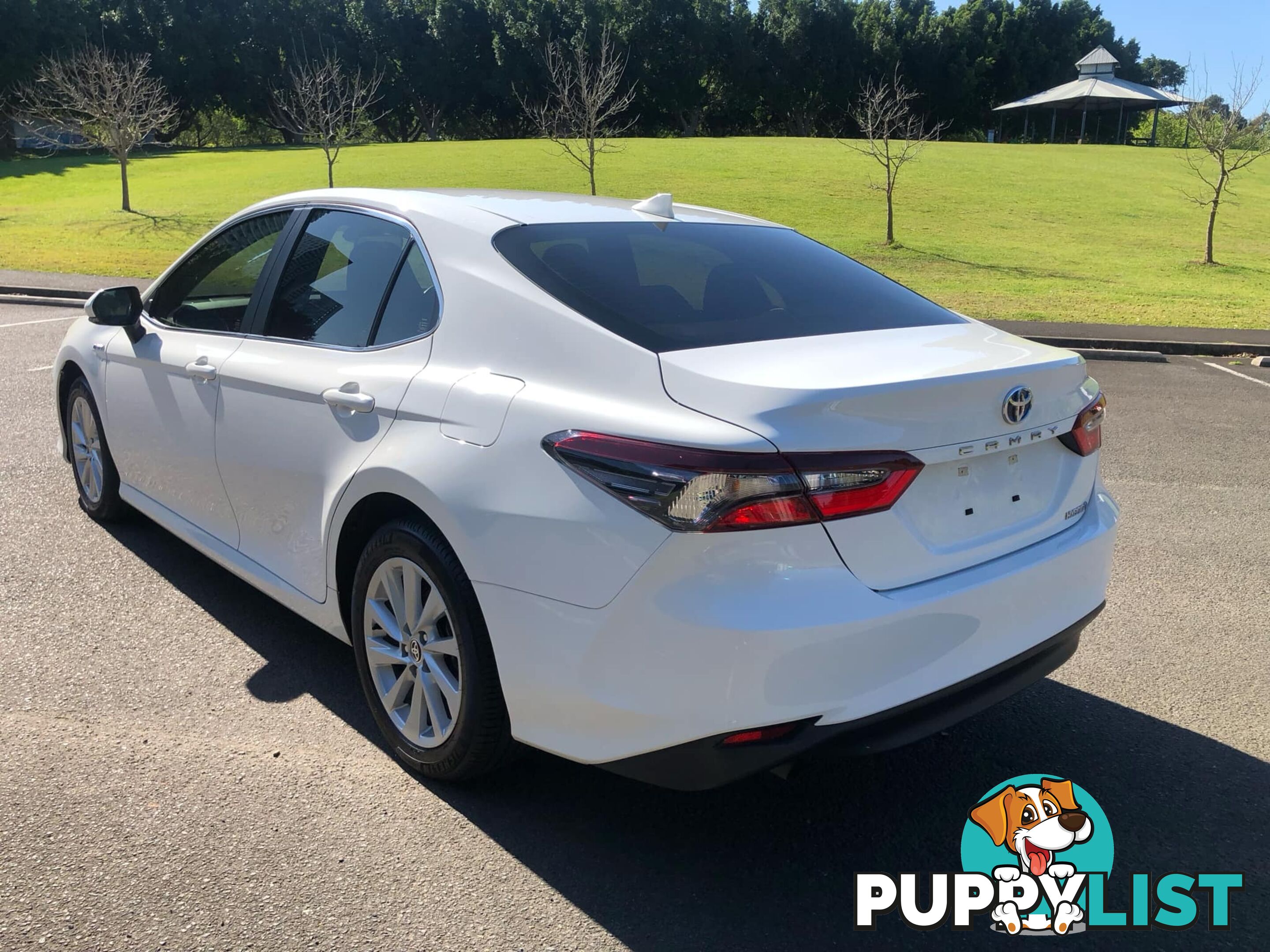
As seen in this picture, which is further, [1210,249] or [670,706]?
[1210,249]

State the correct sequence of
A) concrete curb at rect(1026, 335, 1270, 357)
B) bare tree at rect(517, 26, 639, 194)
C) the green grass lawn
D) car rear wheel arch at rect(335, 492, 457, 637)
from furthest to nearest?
bare tree at rect(517, 26, 639, 194) → the green grass lawn → concrete curb at rect(1026, 335, 1270, 357) → car rear wheel arch at rect(335, 492, 457, 637)

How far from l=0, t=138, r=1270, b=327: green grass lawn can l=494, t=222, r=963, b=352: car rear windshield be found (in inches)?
525

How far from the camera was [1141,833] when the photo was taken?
2709 millimetres

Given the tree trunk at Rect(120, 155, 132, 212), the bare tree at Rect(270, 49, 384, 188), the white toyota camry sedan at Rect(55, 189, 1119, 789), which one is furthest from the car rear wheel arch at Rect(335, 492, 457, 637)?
the tree trunk at Rect(120, 155, 132, 212)

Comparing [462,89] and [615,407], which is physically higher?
[462,89]

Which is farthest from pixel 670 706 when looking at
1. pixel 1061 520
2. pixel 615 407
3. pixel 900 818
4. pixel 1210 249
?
pixel 1210 249

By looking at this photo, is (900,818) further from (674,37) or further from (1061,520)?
(674,37)

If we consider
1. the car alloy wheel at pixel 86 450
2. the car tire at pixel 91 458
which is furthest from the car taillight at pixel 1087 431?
the car alloy wheel at pixel 86 450

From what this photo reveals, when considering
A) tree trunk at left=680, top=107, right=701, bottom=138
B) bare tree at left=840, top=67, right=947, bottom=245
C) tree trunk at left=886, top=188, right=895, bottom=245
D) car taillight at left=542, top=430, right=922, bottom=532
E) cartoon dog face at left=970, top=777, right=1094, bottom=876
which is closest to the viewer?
car taillight at left=542, top=430, right=922, bottom=532

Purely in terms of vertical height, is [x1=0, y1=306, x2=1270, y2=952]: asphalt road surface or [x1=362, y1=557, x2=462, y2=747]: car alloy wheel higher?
[x1=362, y1=557, x2=462, y2=747]: car alloy wheel

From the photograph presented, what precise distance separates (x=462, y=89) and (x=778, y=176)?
4358 cm

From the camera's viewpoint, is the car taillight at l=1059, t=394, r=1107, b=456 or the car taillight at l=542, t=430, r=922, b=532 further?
the car taillight at l=1059, t=394, r=1107, b=456

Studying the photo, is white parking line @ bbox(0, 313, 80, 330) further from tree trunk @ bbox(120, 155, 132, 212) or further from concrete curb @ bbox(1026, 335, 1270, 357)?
tree trunk @ bbox(120, 155, 132, 212)

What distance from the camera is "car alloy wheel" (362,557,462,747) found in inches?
108
